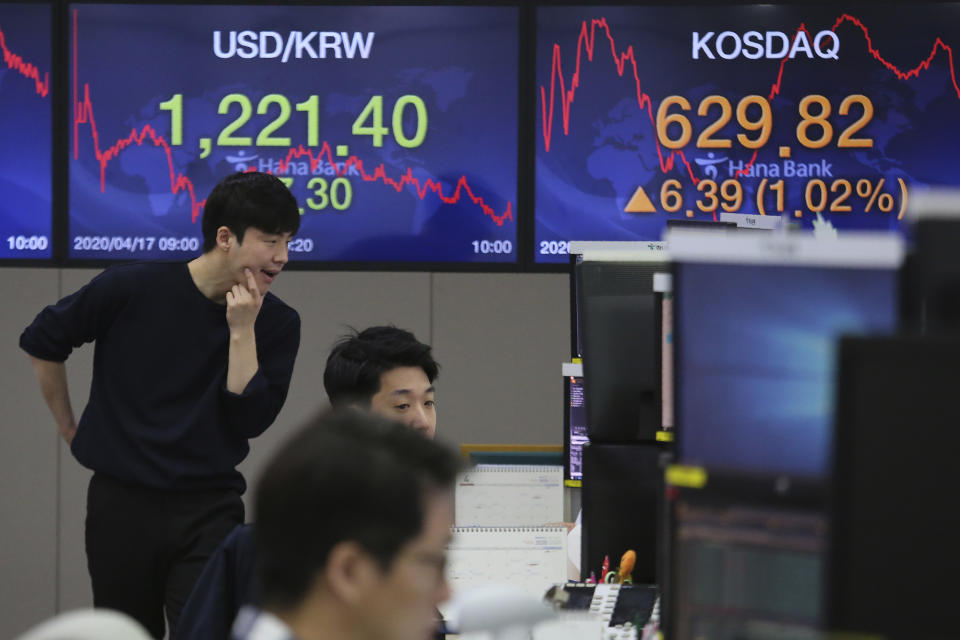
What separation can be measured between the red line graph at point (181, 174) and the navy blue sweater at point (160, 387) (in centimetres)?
A: 146

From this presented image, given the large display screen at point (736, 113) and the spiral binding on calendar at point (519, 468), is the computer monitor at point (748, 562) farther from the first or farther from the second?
the large display screen at point (736, 113)

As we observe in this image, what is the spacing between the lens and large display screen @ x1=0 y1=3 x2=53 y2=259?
13.6ft

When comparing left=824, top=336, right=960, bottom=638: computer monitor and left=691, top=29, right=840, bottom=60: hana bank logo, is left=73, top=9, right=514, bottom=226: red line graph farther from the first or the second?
left=824, top=336, right=960, bottom=638: computer monitor

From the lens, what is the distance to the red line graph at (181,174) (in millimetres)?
4133

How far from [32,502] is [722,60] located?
108 inches

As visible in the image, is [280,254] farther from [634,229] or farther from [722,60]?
[722,60]

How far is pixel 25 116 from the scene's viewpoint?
4.15 meters

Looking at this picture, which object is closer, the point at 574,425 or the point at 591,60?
the point at 574,425

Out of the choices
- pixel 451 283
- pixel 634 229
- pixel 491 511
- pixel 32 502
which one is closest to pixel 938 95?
pixel 634 229

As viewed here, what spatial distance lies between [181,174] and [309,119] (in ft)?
1.51
